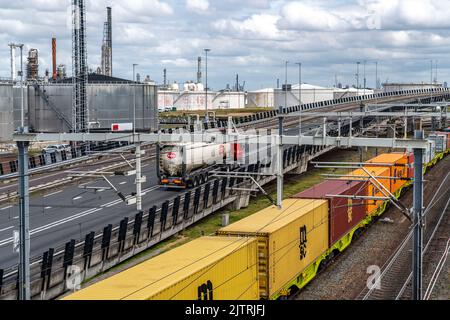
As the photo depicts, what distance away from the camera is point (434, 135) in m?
70.1

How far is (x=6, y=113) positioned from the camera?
76188 millimetres

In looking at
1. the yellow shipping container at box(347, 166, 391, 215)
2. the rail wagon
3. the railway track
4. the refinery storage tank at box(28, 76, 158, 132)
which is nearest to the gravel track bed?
the railway track

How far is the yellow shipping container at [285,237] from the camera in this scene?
72.0 feet

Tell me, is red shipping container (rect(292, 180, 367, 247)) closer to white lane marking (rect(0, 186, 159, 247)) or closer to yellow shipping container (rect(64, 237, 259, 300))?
yellow shipping container (rect(64, 237, 259, 300))

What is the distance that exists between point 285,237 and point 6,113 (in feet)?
196

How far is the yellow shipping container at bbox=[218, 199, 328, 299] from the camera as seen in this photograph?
22.0m

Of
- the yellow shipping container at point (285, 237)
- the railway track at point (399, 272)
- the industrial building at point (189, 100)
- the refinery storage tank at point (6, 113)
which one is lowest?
the railway track at point (399, 272)

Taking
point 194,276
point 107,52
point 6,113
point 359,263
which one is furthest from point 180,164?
point 107,52

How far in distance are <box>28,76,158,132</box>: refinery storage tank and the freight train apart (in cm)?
5566

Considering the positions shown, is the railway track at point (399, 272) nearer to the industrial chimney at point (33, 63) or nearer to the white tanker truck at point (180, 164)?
the white tanker truck at point (180, 164)

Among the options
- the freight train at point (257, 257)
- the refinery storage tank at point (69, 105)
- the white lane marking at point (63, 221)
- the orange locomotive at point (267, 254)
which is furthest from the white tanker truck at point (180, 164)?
the refinery storage tank at point (69, 105)

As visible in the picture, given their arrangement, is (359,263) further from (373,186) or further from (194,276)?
(194,276)
